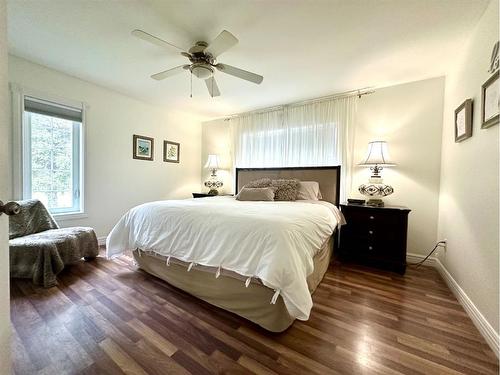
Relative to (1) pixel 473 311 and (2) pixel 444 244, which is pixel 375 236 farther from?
(1) pixel 473 311

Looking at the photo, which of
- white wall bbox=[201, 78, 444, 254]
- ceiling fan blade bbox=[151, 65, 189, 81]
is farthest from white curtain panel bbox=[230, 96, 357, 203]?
ceiling fan blade bbox=[151, 65, 189, 81]

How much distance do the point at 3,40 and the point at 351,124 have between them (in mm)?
3513

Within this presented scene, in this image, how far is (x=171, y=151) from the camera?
438 centimetres

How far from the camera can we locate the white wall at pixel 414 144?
2.80m

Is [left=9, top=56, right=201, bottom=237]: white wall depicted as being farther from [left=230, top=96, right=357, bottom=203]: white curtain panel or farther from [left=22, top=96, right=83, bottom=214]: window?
[left=230, top=96, right=357, bottom=203]: white curtain panel

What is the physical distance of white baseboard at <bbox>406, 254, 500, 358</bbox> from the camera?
1.40 m

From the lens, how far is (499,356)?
1.33m

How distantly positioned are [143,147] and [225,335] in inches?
135

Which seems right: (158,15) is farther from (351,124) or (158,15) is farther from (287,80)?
(351,124)

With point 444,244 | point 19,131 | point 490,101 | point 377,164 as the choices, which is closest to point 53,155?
point 19,131

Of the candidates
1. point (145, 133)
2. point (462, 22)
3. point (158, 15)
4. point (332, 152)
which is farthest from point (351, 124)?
point (145, 133)

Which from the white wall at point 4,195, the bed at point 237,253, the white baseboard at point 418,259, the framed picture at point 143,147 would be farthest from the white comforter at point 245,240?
the framed picture at point 143,147

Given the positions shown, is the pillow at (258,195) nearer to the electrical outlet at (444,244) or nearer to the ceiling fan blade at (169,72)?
the ceiling fan blade at (169,72)

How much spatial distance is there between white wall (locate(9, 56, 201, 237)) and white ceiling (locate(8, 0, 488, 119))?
8.7 inches
